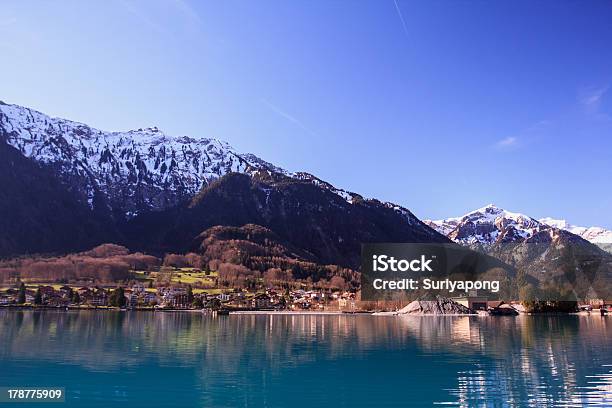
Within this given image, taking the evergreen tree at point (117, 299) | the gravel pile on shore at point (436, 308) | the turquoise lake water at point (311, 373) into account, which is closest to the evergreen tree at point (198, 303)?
the evergreen tree at point (117, 299)

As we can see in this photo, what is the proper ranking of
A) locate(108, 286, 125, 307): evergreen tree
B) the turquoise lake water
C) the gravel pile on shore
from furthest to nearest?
1. locate(108, 286, 125, 307): evergreen tree
2. the gravel pile on shore
3. the turquoise lake water

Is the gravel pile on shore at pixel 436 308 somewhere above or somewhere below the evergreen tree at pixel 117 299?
below

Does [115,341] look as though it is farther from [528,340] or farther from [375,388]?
[528,340]

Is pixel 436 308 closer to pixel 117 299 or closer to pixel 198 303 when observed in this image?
pixel 198 303

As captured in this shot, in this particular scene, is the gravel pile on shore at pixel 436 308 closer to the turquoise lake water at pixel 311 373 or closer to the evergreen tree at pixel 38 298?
the evergreen tree at pixel 38 298

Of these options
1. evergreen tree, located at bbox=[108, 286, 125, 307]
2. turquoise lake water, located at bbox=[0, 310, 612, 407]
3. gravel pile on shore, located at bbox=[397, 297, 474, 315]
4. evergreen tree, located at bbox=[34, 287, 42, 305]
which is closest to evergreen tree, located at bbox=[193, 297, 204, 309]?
evergreen tree, located at bbox=[108, 286, 125, 307]

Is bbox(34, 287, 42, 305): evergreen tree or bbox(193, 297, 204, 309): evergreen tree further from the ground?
bbox(34, 287, 42, 305): evergreen tree

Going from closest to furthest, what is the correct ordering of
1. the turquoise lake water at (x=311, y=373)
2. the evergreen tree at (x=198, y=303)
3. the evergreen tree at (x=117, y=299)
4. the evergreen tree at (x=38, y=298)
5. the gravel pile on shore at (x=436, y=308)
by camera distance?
the turquoise lake water at (x=311, y=373) < the evergreen tree at (x=38, y=298) < the gravel pile on shore at (x=436, y=308) < the evergreen tree at (x=117, y=299) < the evergreen tree at (x=198, y=303)

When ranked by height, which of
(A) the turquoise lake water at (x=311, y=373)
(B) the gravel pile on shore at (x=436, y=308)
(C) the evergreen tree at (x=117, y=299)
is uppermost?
(C) the evergreen tree at (x=117, y=299)

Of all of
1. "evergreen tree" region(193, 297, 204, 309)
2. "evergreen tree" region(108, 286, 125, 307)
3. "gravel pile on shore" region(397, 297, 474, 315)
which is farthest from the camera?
"evergreen tree" region(193, 297, 204, 309)

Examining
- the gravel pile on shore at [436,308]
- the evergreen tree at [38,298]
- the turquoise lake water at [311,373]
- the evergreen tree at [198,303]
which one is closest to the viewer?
the turquoise lake water at [311,373]

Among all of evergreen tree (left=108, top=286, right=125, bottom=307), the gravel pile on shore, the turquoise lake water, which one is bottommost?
the turquoise lake water

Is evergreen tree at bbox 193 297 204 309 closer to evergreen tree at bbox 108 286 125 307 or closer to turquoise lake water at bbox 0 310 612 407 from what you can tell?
evergreen tree at bbox 108 286 125 307

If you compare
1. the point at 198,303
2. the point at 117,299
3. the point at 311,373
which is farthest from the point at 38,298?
the point at 311,373
